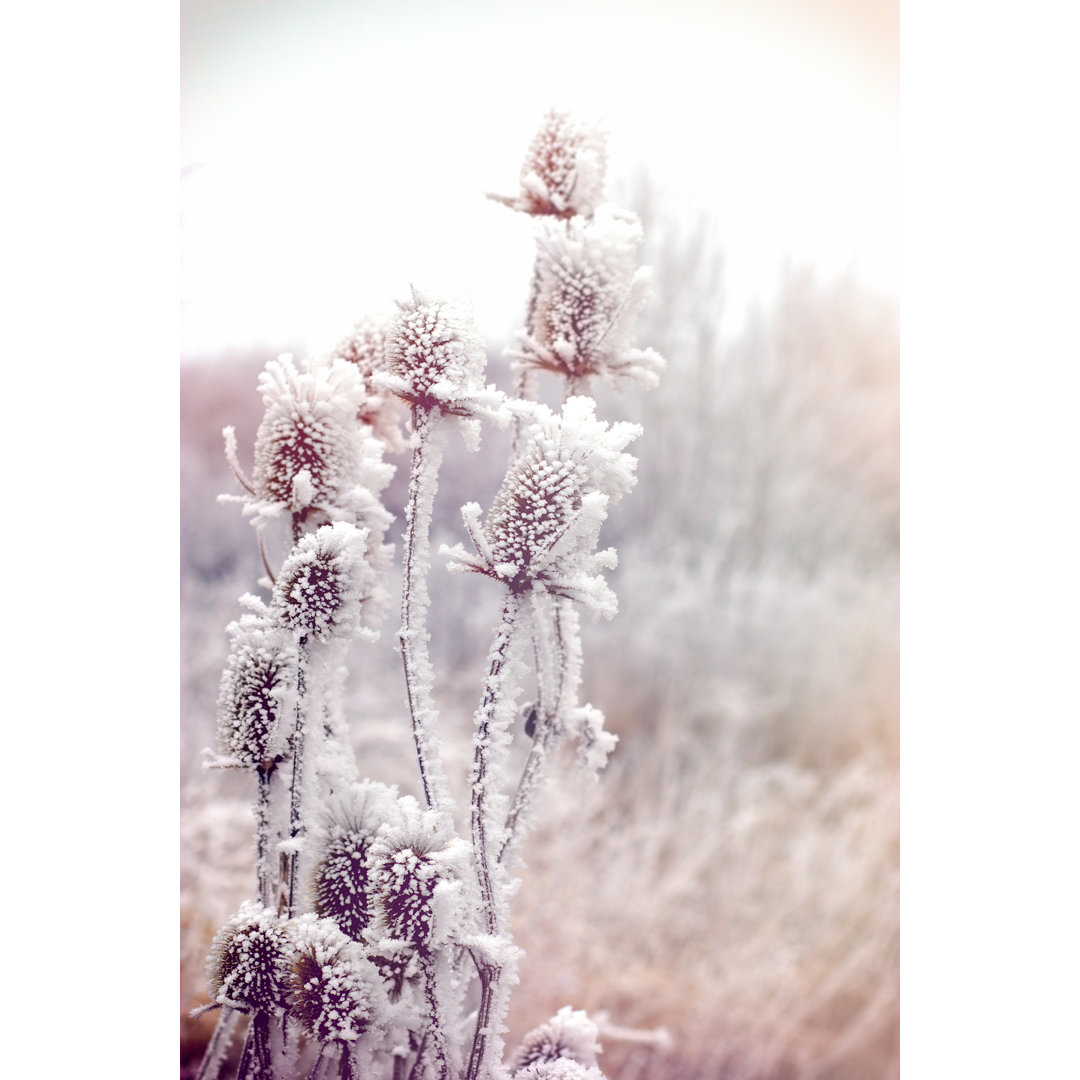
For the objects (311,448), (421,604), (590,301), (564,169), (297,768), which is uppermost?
(564,169)

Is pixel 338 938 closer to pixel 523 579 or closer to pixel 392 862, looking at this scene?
pixel 392 862

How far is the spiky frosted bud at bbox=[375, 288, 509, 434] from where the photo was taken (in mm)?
609

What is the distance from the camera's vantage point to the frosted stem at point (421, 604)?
24.9 inches

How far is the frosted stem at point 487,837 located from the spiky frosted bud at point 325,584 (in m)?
0.10

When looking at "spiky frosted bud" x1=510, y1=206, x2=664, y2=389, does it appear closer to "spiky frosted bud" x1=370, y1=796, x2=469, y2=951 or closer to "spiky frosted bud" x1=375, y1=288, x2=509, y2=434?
"spiky frosted bud" x1=375, y1=288, x2=509, y2=434

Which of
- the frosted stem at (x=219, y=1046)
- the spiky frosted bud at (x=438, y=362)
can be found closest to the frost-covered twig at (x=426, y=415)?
the spiky frosted bud at (x=438, y=362)

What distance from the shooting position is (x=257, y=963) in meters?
0.62

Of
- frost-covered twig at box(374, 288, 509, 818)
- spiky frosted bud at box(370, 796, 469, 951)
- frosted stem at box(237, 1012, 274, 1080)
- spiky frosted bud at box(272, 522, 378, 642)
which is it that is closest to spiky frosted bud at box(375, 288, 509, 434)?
frost-covered twig at box(374, 288, 509, 818)

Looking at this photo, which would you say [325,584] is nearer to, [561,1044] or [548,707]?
[548,707]

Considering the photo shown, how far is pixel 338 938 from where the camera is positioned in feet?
Result: 2.03

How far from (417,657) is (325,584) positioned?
0.08m

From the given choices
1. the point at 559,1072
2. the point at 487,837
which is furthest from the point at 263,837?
the point at 559,1072
